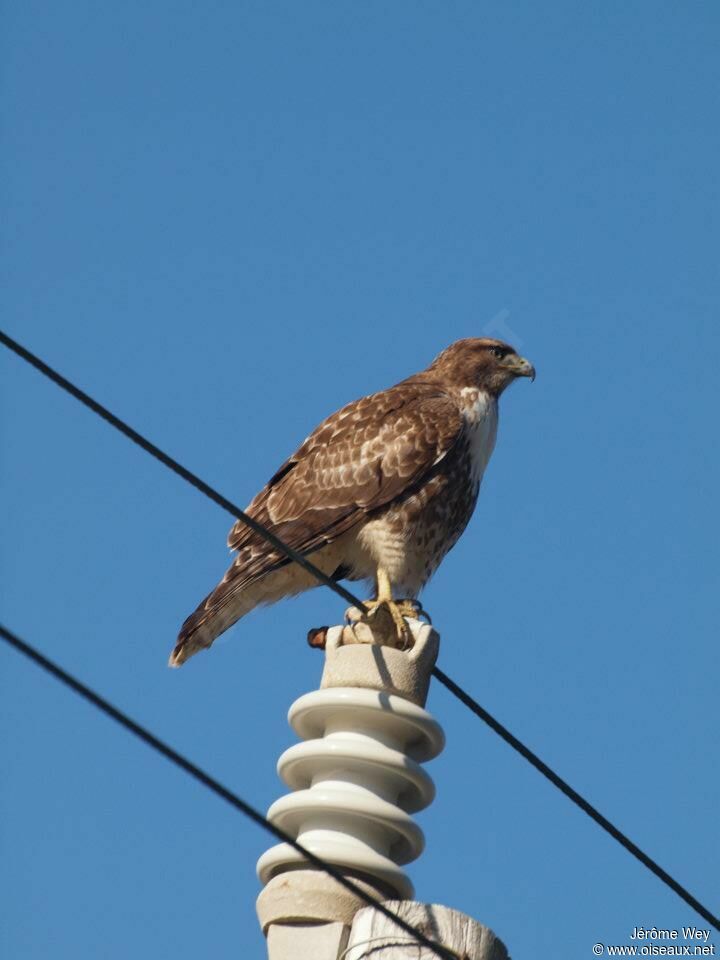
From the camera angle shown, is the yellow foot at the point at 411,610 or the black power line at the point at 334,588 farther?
the yellow foot at the point at 411,610

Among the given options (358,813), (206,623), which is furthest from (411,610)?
(358,813)

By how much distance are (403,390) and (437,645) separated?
3.60 metres

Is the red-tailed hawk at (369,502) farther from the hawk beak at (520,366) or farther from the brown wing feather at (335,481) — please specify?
the hawk beak at (520,366)

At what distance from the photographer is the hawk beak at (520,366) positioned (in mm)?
8648

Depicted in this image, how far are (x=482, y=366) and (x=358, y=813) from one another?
4665 millimetres

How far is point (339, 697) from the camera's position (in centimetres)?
436

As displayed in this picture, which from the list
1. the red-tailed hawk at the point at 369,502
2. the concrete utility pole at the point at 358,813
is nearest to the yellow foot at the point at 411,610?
the red-tailed hawk at the point at 369,502

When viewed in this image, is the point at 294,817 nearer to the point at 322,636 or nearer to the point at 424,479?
the point at 322,636

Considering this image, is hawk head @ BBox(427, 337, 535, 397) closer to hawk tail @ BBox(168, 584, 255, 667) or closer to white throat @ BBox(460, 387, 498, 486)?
white throat @ BBox(460, 387, 498, 486)

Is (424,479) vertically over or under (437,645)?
over

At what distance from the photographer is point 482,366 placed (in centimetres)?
857

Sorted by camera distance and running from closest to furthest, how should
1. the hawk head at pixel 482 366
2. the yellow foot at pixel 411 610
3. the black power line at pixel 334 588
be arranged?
the black power line at pixel 334 588 < the yellow foot at pixel 411 610 < the hawk head at pixel 482 366

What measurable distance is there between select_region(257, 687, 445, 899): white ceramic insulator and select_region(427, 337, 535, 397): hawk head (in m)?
4.16

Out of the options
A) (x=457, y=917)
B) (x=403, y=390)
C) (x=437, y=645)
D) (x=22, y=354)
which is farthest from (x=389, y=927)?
(x=403, y=390)
